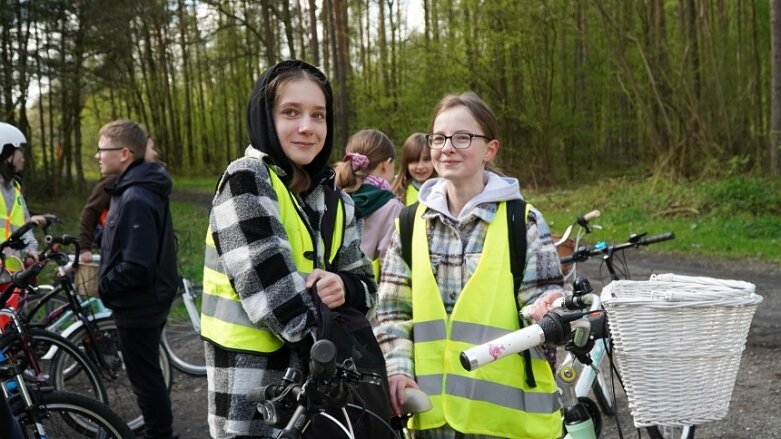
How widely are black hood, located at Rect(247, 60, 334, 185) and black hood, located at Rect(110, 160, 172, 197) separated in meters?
2.67

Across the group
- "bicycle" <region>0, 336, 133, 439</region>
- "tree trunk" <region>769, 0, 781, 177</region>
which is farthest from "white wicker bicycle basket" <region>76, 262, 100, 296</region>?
"tree trunk" <region>769, 0, 781, 177</region>

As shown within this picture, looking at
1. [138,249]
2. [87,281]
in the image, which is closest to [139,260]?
[138,249]

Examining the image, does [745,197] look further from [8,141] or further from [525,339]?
[525,339]

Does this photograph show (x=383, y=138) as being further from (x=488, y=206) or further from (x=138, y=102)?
(x=138, y=102)

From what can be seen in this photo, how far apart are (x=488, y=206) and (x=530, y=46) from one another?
2288 cm

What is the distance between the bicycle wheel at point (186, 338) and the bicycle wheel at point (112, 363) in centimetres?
87

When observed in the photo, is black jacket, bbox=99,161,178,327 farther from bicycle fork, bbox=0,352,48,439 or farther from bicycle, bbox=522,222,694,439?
bicycle, bbox=522,222,694,439

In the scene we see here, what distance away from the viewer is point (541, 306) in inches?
91.4

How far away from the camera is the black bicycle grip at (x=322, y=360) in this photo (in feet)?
5.67

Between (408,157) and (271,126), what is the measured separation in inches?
114

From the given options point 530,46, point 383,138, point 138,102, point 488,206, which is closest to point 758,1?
point 530,46

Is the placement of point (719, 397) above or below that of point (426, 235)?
below

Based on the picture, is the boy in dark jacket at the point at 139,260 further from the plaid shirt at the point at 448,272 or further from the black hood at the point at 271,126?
the black hood at the point at 271,126

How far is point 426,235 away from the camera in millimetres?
2701
